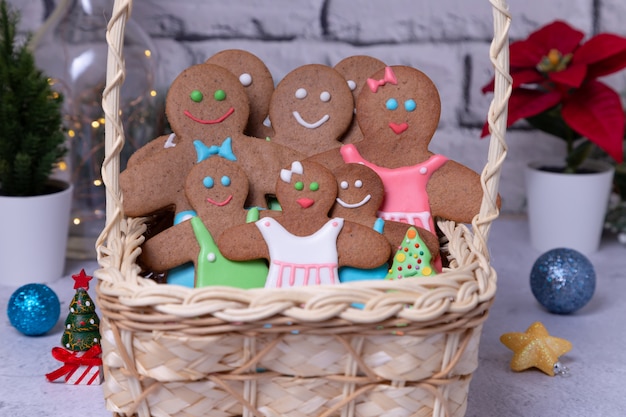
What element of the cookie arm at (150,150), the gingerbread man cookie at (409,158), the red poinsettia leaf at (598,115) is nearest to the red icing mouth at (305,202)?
the gingerbread man cookie at (409,158)

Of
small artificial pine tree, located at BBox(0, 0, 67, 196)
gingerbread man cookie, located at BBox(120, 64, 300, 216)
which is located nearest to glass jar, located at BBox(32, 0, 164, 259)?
small artificial pine tree, located at BBox(0, 0, 67, 196)

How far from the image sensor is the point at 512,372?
3.18ft

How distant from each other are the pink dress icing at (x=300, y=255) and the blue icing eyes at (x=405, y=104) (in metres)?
0.17

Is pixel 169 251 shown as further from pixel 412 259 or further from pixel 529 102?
pixel 529 102

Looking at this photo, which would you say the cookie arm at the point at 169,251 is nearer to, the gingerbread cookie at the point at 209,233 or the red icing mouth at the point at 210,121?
the gingerbread cookie at the point at 209,233

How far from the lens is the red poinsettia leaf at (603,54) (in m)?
1.28

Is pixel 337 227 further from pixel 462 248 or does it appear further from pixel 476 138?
pixel 476 138

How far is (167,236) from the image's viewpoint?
814 millimetres

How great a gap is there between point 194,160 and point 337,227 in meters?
0.19

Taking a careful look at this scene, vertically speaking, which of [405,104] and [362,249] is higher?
[405,104]

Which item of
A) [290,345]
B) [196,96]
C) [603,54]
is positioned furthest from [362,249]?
[603,54]

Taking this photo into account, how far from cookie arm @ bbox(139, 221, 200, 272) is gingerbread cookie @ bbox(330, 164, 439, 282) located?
0.49 ft

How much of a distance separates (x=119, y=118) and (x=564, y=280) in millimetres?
633

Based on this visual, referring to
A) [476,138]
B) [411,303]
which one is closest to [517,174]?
[476,138]
